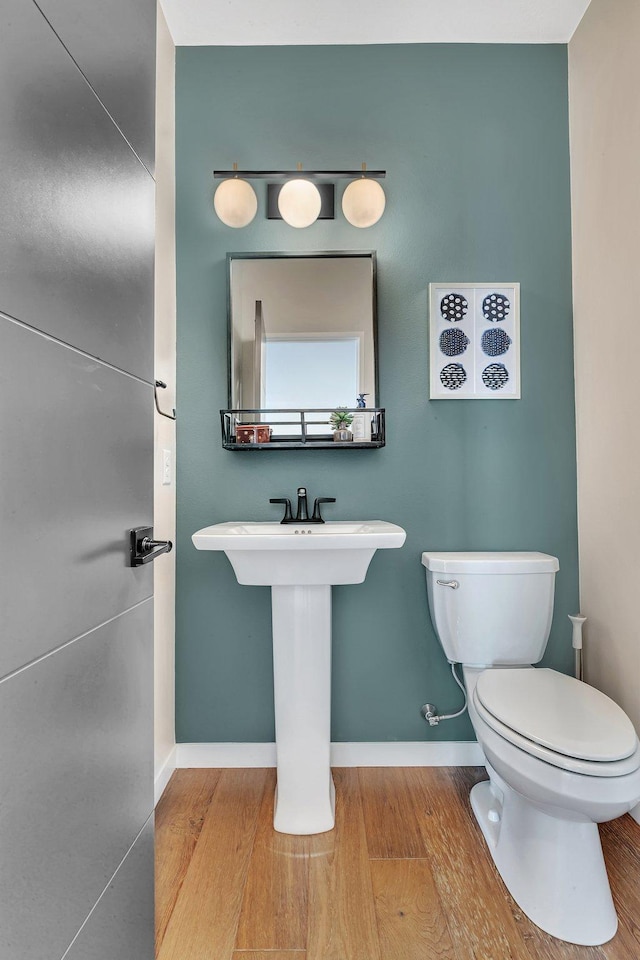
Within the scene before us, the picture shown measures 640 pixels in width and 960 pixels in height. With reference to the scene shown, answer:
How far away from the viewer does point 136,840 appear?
0.83 m

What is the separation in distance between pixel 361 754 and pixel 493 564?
0.85m

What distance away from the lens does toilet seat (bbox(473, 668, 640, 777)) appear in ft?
3.57

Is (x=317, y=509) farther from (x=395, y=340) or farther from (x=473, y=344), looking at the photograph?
(x=473, y=344)

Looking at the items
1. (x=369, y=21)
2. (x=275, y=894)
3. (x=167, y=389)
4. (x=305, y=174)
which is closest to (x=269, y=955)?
(x=275, y=894)

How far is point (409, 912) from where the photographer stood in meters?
1.19

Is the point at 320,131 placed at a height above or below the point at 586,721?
above

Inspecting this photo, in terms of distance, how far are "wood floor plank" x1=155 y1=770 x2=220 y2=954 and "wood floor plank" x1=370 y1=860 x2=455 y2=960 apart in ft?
1.64

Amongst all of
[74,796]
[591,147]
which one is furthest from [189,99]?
[74,796]

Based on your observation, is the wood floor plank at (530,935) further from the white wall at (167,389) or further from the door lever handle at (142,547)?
the door lever handle at (142,547)

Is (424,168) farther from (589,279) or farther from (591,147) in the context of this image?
(589,279)

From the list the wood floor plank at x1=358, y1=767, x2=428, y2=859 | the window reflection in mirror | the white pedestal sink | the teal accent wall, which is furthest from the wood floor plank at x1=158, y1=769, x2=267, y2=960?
the window reflection in mirror

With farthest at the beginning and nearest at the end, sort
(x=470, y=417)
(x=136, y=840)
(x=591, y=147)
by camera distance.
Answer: (x=470, y=417), (x=591, y=147), (x=136, y=840)

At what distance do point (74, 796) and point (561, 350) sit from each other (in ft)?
6.29

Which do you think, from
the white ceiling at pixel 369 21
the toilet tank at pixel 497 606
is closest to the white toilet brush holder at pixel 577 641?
the toilet tank at pixel 497 606
